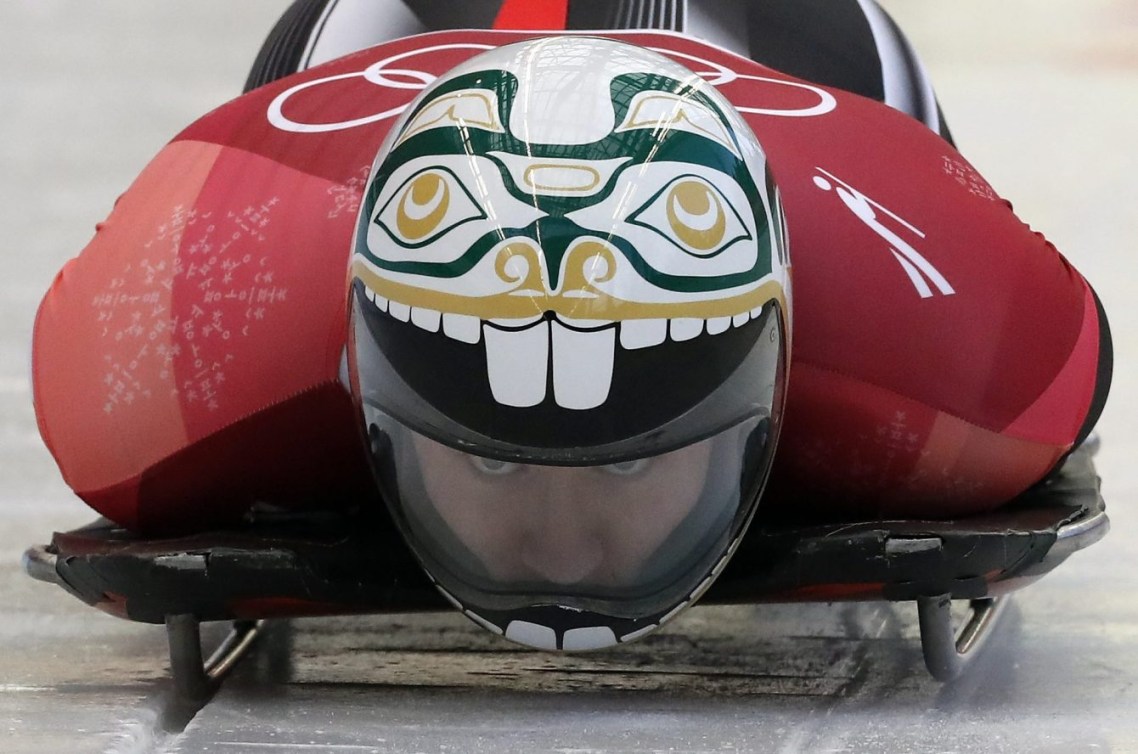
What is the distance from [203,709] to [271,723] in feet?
0.31

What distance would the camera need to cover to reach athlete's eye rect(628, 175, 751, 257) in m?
1.22

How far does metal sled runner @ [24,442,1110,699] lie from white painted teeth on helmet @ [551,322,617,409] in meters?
0.35

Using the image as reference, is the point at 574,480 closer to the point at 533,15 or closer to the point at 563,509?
the point at 563,509

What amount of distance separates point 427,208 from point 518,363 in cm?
16

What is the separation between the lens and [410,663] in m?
1.66

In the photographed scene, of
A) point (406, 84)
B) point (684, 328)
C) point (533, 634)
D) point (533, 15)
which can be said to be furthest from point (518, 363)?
point (533, 15)

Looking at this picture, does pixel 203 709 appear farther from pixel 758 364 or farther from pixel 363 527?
pixel 758 364

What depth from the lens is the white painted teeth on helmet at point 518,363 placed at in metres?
1.19

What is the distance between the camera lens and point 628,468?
127 centimetres

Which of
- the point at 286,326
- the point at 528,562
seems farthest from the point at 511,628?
the point at 286,326

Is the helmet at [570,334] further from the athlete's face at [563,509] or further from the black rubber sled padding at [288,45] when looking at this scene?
the black rubber sled padding at [288,45]

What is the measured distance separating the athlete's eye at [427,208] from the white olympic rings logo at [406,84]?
0.30 meters

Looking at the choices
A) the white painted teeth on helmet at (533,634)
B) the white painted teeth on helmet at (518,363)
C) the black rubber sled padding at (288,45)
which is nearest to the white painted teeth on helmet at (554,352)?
the white painted teeth on helmet at (518,363)

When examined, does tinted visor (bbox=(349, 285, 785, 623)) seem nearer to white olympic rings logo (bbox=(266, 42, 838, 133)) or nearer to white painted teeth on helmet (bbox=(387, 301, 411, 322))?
white painted teeth on helmet (bbox=(387, 301, 411, 322))
